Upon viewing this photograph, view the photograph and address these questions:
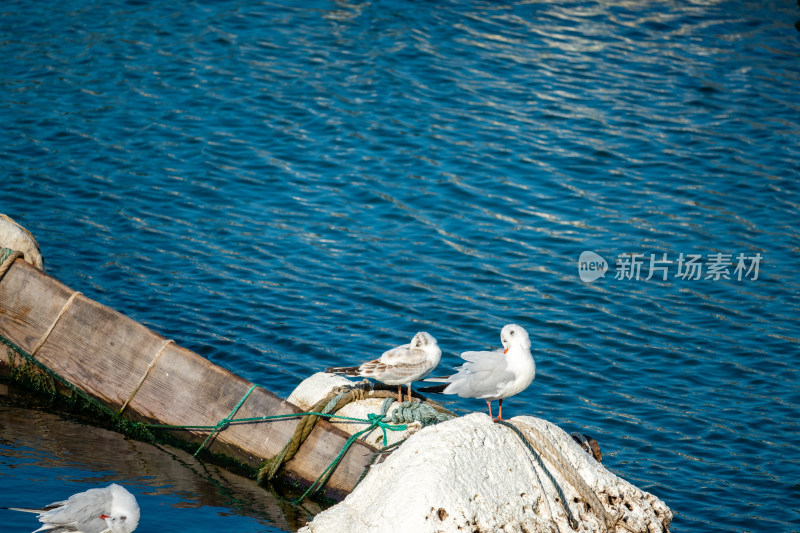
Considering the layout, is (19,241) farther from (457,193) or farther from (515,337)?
(457,193)

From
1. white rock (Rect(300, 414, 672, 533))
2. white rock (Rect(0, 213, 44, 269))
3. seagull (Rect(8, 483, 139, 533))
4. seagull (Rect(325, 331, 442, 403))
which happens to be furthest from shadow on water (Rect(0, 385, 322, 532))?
white rock (Rect(0, 213, 44, 269))

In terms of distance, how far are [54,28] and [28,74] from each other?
82.7 inches

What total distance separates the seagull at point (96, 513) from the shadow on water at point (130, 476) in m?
0.59

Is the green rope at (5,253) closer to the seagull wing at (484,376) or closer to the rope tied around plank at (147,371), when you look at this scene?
the rope tied around plank at (147,371)

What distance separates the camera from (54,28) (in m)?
18.7

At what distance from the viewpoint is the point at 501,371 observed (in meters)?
5.96

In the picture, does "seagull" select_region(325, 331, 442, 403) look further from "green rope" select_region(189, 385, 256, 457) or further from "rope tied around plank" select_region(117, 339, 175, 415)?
"rope tied around plank" select_region(117, 339, 175, 415)

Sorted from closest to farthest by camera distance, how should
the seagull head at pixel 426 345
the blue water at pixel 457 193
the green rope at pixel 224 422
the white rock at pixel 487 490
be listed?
the white rock at pixel 487 490, the seagull head at pixel 426 345, the green rope at pixel 224 422, the blue water at pixel 457 193

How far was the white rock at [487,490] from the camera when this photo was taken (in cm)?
545

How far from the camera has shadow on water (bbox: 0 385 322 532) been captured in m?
6.83

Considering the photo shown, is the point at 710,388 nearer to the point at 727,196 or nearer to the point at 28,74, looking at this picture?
the point at 727,196

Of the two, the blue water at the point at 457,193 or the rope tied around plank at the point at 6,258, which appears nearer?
the rope tied around plank at the point at 6,258

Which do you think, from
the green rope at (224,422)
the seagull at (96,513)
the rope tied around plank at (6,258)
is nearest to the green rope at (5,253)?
the rope tied around plank at (6,258)

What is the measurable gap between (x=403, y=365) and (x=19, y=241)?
4534 mm
